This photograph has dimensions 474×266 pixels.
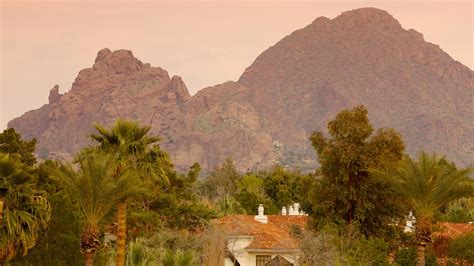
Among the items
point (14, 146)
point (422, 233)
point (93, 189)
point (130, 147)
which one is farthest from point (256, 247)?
point (93, 189)

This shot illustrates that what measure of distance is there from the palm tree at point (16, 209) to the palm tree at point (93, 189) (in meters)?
1.70

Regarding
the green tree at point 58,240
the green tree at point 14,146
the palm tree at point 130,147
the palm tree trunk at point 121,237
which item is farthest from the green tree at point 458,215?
the green tree at point 58,240

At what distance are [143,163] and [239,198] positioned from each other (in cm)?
5041

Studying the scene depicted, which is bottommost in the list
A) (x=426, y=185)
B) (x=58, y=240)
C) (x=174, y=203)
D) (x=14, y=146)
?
(x=58, y=240)

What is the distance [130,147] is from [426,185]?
40.0 feet

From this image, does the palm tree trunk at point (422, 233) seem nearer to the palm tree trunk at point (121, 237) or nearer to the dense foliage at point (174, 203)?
the dense foliage at point (174, 203)

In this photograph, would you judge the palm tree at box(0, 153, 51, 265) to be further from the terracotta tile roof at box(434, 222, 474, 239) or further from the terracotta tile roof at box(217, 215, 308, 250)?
the terracotta tile roof at box(434, 222, 474, 239)

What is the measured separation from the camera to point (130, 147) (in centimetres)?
3569

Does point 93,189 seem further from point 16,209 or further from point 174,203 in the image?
point 174,203

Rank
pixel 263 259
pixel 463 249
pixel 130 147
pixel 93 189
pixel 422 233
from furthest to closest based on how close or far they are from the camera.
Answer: pixel 263 259 < pixel 463 249 < pixel 422 233 < pixel 130 147 < pixel 93 189

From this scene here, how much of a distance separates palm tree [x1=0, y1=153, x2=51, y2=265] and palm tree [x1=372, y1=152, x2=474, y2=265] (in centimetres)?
1580

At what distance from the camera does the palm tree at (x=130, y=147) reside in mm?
35406

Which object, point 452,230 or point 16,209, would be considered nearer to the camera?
point 16,209

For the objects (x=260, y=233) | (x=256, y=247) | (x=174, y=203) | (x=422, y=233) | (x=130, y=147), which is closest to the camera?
(x=130, y=147)
